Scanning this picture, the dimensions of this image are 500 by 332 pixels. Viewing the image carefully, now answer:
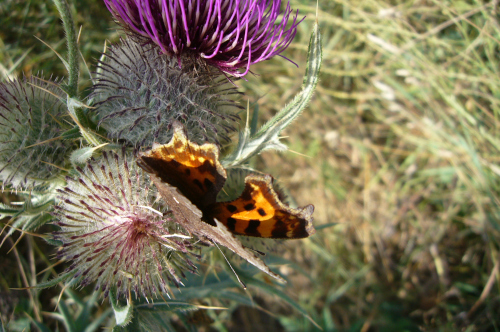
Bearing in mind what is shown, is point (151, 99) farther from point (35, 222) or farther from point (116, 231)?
point (35, 222)

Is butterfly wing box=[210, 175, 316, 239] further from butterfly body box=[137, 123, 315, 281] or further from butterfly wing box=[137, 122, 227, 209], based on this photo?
butterfly wing box=[137, 122, 227, 209]

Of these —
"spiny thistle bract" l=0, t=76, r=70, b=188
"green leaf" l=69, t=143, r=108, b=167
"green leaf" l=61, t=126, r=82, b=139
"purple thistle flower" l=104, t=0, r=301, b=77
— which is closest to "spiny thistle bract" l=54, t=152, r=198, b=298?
"green leaf" l=69, t=143, r=108, b=167

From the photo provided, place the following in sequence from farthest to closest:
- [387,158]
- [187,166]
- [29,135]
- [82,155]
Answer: [387,158] → [29,135] → [82,155] → [187,166]

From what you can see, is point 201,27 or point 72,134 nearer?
point 72,134

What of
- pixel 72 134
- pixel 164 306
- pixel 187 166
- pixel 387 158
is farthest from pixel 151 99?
pixel 387 158

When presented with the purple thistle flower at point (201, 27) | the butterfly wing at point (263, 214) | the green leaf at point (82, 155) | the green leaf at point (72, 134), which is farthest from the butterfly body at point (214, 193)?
the purple thistle flower at point (201, 27)

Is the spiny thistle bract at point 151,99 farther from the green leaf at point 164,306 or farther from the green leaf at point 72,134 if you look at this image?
the green leaf at point 164,306

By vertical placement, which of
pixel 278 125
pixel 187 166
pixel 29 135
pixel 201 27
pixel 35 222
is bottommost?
pixel 35 222

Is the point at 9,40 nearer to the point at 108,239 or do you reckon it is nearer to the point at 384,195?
the point at 108,239
